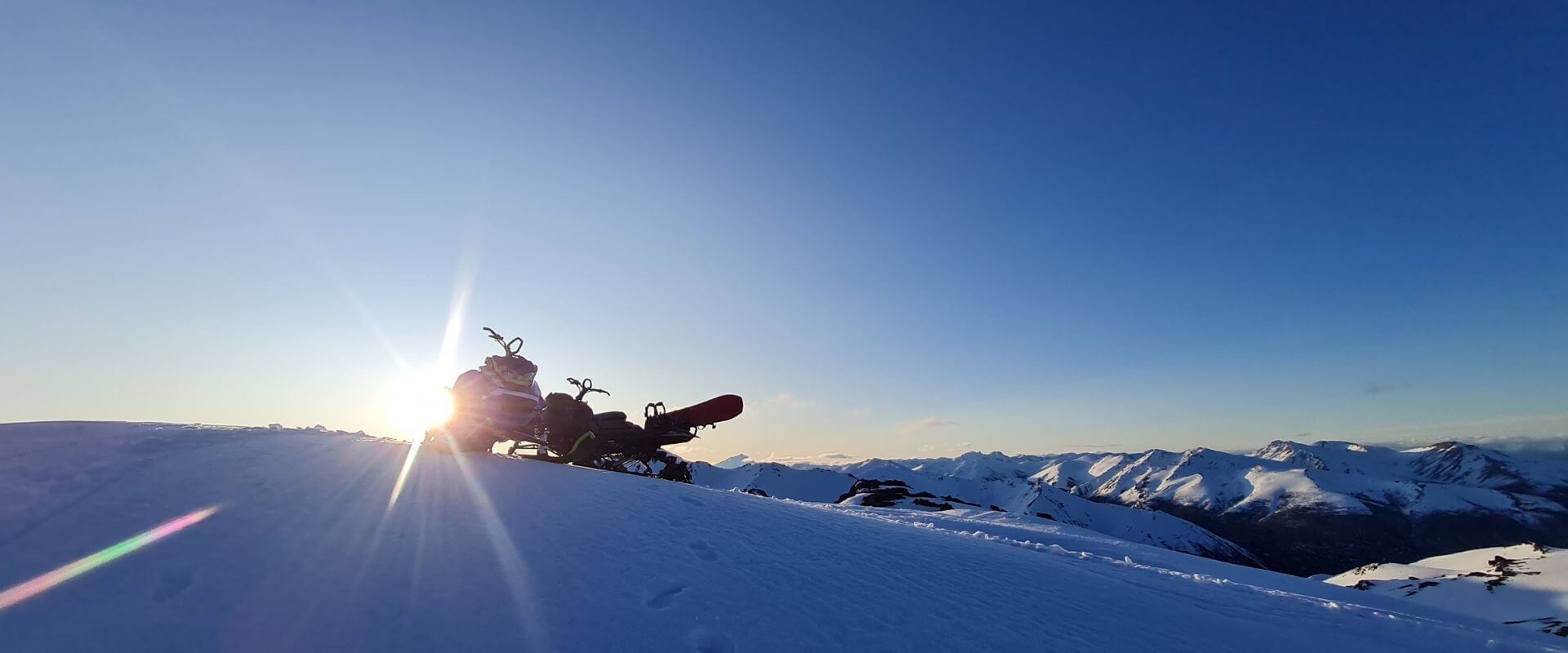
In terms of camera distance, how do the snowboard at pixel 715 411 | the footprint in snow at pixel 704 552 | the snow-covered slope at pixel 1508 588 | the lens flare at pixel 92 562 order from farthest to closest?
the snow-covered slope at pixel 1508 588
the snowboard at pixel 715 411
the footprint in snow at pixel 704 552
the lens flare at pixel 92 562

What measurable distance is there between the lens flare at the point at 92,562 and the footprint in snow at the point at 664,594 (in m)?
3.68

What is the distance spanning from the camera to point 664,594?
185 inches

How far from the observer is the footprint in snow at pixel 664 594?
14.8ft

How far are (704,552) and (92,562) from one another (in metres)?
4.39

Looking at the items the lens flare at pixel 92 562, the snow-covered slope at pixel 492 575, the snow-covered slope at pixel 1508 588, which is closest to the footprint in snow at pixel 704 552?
the snow-covered slope at pixel 492 575

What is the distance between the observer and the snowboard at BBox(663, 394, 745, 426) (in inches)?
462

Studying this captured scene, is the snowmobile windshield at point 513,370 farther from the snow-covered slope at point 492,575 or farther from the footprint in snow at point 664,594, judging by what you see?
the footprint in snow at point 664,594

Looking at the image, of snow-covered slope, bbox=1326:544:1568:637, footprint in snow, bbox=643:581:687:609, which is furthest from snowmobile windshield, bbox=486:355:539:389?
snow-covered slope, bbox=1326:544:1568:637

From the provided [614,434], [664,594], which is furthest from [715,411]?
[664,594]

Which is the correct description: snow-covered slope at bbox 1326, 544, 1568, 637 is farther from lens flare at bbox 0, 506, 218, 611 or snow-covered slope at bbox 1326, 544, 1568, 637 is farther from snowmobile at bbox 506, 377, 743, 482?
lens flare at bbox 0, 506, 218, 611

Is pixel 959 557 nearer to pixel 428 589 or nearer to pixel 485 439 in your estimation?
pixel 428 589

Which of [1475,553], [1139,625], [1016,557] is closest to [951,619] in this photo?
[1139,625]

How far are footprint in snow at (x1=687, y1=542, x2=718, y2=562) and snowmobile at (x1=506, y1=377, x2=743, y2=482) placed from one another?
5.21m

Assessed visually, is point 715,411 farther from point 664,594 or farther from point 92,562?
point 92,562
